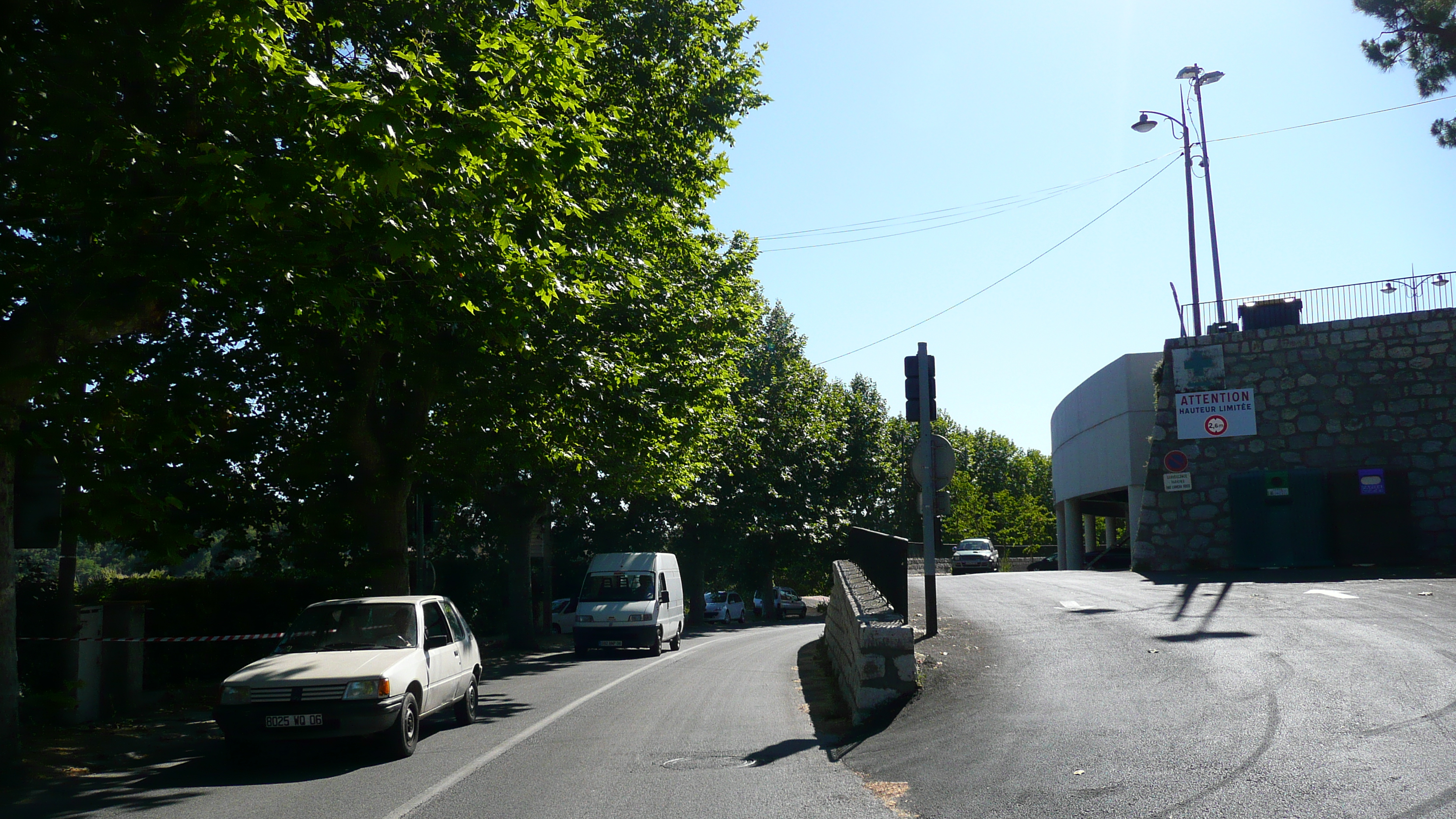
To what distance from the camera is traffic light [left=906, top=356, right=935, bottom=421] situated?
13.1 metres

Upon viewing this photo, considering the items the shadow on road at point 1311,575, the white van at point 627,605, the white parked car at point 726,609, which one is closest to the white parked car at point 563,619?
the white van at point 627,605

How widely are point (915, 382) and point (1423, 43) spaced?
1313 centimetres

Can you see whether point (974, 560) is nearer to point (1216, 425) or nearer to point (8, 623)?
point (1216, 425)

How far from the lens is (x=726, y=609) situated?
168 feet

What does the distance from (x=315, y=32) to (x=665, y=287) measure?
6.78 m

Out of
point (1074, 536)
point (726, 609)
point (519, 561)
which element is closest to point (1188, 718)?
point (519, 561)

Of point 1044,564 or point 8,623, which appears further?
point 1044,564

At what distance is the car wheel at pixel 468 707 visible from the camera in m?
11.3

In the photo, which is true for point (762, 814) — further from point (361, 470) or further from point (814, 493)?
point (814, 493)

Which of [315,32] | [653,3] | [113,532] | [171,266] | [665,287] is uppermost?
[653,3]

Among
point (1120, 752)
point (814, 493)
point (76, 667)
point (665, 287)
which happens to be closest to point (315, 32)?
point (665, 287)

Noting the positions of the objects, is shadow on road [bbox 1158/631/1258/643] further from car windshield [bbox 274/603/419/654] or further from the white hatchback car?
car windshield [bbox 274/603/419/654]

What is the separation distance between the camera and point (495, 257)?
9.73m

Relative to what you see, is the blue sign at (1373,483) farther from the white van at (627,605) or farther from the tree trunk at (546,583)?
the tree trunk at (546,583)
